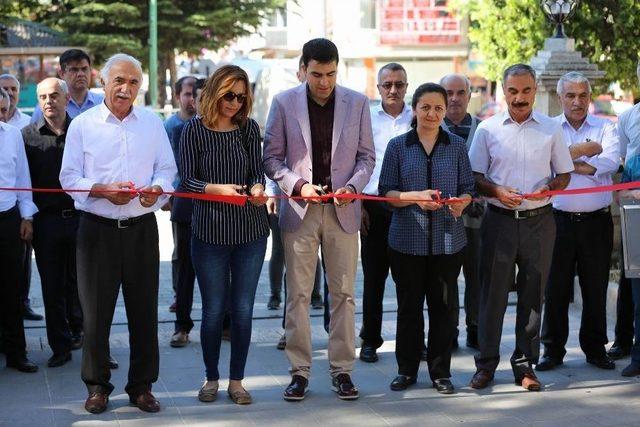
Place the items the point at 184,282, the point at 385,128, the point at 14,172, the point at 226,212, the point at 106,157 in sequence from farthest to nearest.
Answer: the point at 184,282
the point at 385,128
the point at 14,172
the point at 226,212
the point at 106,157

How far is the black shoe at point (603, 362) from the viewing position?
7898 millimetres

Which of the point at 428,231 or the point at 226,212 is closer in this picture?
the point at 226,212

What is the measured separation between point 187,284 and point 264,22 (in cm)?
2921

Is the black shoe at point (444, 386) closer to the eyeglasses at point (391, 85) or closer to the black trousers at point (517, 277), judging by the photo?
the black trousers at point (517, 277)

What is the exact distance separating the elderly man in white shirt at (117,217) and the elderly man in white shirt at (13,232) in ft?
3.14

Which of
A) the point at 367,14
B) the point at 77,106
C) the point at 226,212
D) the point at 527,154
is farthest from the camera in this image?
the point at 367,14

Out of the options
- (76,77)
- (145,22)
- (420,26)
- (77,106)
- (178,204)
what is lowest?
(178,204)

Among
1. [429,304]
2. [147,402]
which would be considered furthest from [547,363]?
[147,402]

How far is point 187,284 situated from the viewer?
350 inches

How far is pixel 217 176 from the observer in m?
6.91

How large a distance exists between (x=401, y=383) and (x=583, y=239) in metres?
1.68

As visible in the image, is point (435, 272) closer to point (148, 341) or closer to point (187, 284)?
point (148, 341)

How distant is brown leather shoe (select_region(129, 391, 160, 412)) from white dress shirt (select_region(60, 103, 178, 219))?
1080 mm

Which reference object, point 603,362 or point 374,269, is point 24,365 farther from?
point 603,362
